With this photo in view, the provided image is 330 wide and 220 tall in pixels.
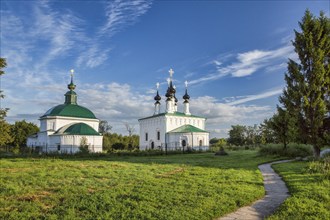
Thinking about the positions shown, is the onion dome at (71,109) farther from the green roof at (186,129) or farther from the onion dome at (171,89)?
the onion dome at (171,89)

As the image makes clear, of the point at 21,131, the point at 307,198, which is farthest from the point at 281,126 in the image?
the point at 21,131

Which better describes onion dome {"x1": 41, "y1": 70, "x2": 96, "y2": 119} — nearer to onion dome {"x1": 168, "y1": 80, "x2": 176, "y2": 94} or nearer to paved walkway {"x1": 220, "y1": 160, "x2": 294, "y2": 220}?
onion dome {"x1": 168, "y1": 80, "x2": 176, "y2": 94}

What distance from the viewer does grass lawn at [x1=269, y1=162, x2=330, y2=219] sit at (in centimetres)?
618

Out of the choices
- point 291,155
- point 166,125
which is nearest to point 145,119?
point 166,125

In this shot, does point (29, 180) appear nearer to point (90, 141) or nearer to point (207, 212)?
point (207, 212)

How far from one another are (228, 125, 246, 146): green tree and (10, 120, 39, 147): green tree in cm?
4708

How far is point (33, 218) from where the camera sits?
5.82m

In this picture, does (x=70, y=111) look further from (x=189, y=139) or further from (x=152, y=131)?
(x=189, y=139)

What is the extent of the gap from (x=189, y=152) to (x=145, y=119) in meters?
17.3

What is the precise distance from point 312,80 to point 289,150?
5.97 m

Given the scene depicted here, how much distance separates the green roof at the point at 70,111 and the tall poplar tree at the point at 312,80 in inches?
1273

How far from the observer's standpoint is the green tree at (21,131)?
58287 mm

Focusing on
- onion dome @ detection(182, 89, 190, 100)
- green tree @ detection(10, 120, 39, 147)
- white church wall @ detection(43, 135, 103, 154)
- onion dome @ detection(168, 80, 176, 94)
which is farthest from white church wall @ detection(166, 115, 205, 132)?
green tree @ detection(10, 120, 39, 147)

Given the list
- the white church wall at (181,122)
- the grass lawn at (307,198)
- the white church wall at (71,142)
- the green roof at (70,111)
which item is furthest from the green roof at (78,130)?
the grass lawn at (307,198)
